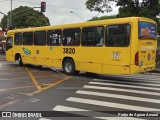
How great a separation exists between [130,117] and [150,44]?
7.97 metres

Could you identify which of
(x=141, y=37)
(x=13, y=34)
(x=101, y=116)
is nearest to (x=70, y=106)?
(x=101, y=116)

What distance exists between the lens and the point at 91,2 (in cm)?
3250

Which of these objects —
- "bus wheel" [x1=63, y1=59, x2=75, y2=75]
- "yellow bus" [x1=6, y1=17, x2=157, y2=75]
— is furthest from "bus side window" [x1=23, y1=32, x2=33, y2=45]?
"bus wheel" [x1=63, y1=59, x2=75, y2=75]

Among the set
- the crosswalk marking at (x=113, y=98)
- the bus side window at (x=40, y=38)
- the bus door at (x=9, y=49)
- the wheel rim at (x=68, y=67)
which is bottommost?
the crosswalk marking at (x=113, y=98)

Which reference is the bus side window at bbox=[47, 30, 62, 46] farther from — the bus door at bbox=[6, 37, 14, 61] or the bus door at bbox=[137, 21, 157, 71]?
the bus door at bbox=[6, 37, 14, 61]

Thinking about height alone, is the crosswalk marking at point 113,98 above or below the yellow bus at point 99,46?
below

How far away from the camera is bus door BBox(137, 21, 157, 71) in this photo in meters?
14.9

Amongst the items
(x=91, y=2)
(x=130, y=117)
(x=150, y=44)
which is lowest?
(x=130, y=117)

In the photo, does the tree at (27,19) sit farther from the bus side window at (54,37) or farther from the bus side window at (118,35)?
the bus side window at (118,35)

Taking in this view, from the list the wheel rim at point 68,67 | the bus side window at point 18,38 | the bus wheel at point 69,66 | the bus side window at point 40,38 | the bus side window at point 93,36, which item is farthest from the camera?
the bus side window at point 18,38

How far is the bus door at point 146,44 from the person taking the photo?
14.9 m

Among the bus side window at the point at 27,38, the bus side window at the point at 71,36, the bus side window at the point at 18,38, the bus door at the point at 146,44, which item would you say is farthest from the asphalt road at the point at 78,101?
the bus side window at the point at 18,38

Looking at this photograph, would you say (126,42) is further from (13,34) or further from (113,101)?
(13,34)

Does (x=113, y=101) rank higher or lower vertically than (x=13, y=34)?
lower
